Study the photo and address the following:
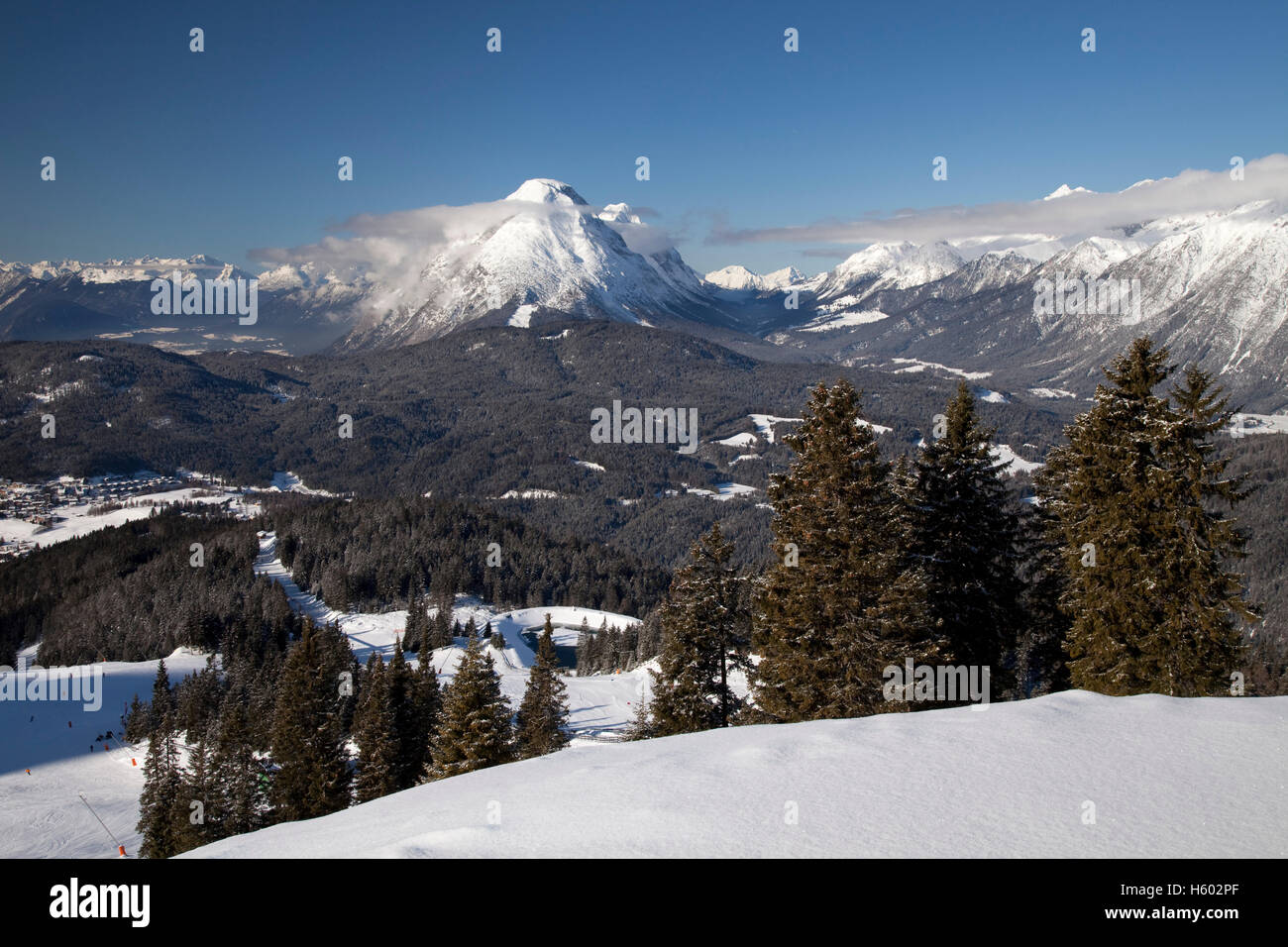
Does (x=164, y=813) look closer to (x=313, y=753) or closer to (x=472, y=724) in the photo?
(x=313, y=753)

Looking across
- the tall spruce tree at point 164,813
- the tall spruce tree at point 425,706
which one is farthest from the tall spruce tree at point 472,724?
the tall spruce tree at point 164,813

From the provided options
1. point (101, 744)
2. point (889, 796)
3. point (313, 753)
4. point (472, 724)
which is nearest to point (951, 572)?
point (889, 796)

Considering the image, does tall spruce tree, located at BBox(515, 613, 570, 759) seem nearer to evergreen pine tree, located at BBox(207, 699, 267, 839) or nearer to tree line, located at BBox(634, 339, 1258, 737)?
evergreen pine tree, located at BBox(207, 699, 267, 839)

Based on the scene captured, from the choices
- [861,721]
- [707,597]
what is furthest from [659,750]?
[707,597]

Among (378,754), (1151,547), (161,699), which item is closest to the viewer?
(1151,547)

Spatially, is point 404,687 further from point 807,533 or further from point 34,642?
point 34,642
